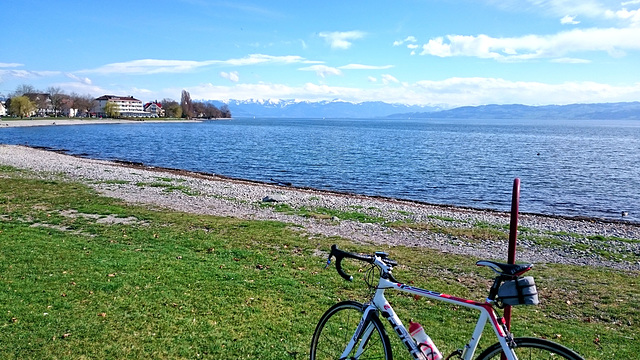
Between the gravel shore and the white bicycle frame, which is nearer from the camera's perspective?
the white bicycle frame

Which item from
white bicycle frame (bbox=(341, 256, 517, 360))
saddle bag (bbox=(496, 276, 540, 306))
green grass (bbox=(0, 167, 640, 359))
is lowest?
green grass (bbox=(0, 167, 640, 359))

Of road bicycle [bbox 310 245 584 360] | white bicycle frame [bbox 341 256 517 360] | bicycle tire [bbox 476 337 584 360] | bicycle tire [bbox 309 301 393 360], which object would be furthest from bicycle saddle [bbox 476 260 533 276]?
bicycle tire [bbox 309 301 393 360]

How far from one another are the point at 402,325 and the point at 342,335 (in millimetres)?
1225

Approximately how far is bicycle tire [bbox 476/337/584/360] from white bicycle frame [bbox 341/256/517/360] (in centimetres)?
9

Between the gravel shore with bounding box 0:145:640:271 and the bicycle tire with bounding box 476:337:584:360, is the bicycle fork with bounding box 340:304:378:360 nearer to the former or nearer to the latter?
the bicycle tire with bounding box 476:337:584:360

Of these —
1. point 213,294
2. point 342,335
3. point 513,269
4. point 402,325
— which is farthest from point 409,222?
point 513,269

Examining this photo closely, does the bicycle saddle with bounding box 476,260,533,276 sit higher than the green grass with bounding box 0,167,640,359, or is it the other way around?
the bicycle saddle with bounding box 476,260,533,276

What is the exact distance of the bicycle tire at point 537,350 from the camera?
372 centimetres

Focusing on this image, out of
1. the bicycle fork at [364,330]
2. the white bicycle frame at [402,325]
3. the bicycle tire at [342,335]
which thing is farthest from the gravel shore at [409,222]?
the white bicycle frame at [402,325]

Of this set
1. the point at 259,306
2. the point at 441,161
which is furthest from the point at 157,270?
the point at 441,161

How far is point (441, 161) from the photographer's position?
62000mm

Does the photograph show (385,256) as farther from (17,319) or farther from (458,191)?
(458,191)

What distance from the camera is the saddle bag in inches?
150

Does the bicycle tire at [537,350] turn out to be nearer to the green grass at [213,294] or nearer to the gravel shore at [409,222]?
the green grass at [213,294]
